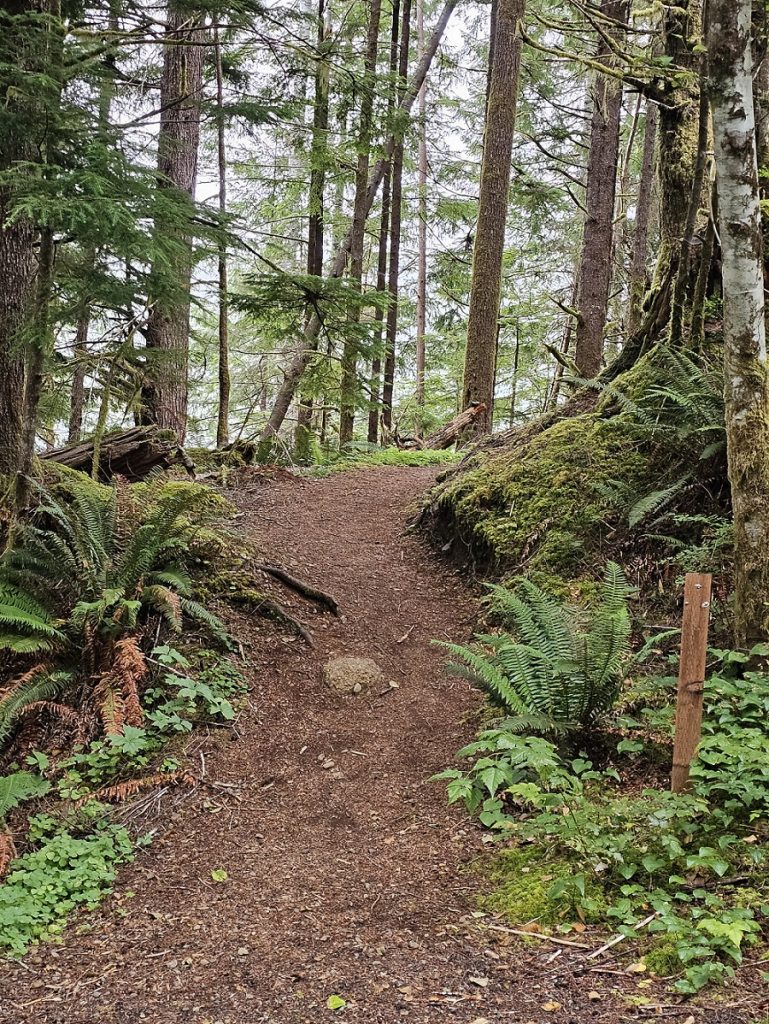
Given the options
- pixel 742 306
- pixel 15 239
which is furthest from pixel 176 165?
pixel 742 306

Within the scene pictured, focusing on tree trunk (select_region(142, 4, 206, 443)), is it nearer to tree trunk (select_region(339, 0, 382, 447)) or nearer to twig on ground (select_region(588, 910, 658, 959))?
tree trunk (select_region(339, 0, 382, 447))

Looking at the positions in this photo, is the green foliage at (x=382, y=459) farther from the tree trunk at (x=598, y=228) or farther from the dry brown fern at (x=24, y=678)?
the dry brown fern at (x=24, y=678)

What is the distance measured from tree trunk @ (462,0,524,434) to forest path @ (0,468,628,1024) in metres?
6.82

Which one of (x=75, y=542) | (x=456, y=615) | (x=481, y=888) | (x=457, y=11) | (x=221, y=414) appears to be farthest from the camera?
(x=457, y=11)

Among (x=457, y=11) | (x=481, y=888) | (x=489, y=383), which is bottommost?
(x=481, y=888)

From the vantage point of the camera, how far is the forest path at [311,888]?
2451mm

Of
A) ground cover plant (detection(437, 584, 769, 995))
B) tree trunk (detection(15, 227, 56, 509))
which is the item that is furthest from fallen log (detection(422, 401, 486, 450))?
ground cover plant (detection(437, 584, 769, 995))

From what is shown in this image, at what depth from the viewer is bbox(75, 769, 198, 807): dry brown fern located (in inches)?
146

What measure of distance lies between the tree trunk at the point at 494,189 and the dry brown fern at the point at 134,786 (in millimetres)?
8812

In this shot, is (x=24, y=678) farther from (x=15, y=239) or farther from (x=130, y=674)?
(x=15, y=239)

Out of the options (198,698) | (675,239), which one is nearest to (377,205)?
(675,239)

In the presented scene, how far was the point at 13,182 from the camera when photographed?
151 inches

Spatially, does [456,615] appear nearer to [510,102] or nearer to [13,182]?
A: [13,182]

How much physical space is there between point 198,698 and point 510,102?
33.9 feet
